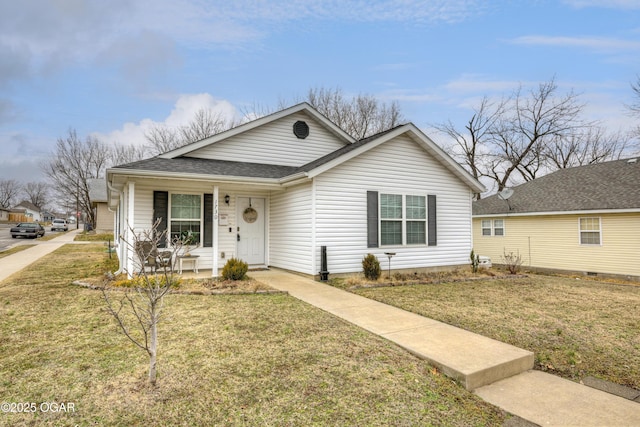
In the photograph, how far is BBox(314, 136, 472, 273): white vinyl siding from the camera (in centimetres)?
965

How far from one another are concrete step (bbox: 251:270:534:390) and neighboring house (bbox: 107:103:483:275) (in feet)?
9.57

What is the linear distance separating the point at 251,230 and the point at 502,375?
858 cm

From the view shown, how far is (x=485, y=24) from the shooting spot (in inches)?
437

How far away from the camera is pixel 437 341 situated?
15.1 feet

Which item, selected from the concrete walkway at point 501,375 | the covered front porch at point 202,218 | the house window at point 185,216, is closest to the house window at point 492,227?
the covered front porch at point 202,218

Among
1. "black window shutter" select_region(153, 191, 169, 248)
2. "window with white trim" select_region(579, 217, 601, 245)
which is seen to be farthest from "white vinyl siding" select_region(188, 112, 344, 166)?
"window with white trim" select_region(579, 217, 601, 245)

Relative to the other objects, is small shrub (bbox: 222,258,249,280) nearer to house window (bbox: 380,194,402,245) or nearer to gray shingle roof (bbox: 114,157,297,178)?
gray shingle roof (bbox: 114,157,297,178)

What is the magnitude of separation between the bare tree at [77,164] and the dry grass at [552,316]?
42.0 metres

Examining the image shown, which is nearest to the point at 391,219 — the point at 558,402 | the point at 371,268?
the point at 371,268

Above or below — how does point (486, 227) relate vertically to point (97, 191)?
below

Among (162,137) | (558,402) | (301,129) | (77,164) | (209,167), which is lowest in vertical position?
(558,402)

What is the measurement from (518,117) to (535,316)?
24.9 m

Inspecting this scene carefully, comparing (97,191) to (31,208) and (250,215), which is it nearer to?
(250,215)

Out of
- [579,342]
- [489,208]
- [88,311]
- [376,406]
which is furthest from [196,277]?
[489,208]
